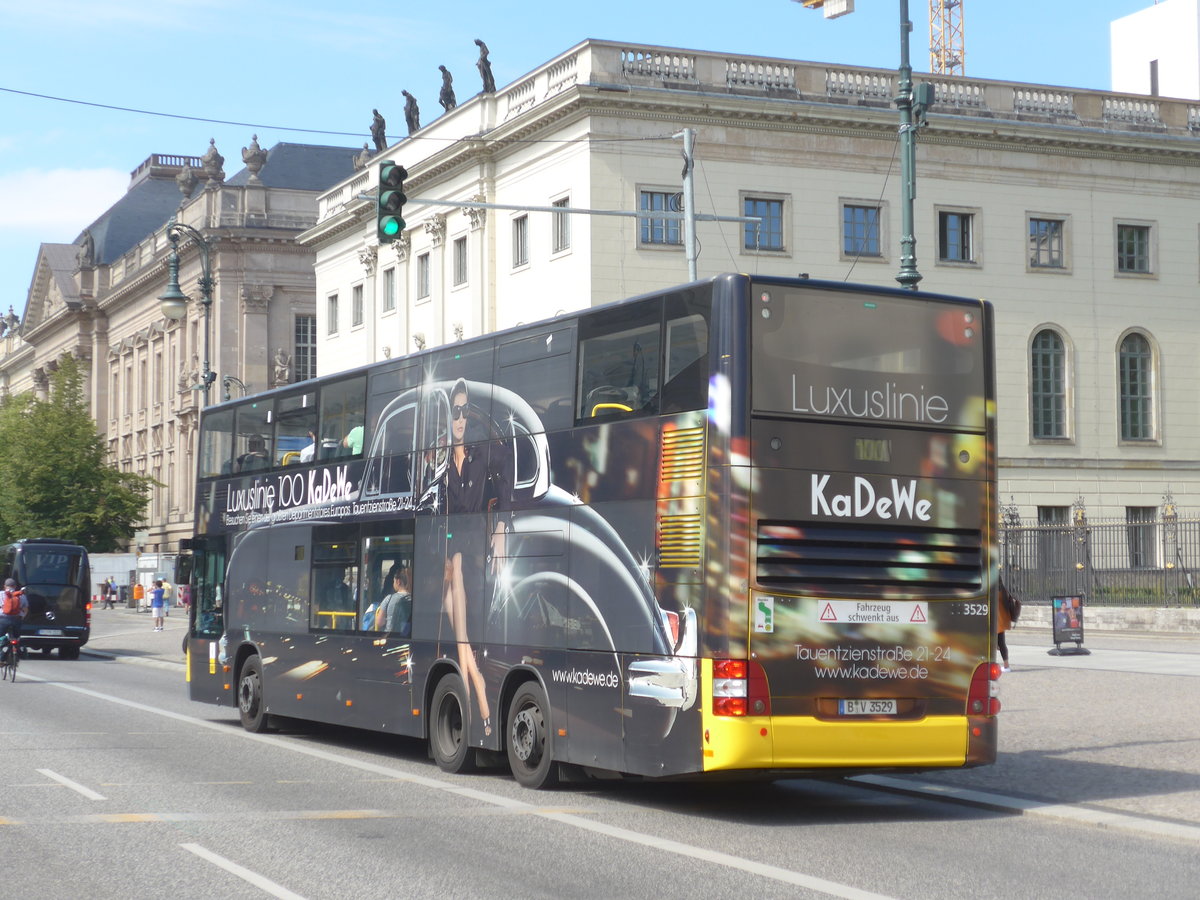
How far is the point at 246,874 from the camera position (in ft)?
32.0

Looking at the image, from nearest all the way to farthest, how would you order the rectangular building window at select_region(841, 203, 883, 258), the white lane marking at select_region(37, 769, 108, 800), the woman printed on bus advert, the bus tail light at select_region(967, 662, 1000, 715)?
1. the bus tail light at select_region(967, 662, 1000, 715)
2. the white lane marking at select_region(37, 769, 108, 800)
3. the woman printed on bus advert
4. the rectangular building window at select_region(841, 203, 883, 258)

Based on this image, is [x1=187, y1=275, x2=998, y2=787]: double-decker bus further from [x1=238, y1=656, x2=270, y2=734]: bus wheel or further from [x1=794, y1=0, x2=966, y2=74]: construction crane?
[x1=794, y1=0, x2=966, y2=74]: construction crane

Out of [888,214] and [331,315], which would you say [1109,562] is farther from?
[331,315]

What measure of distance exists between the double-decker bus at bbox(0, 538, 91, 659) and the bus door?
1993cm

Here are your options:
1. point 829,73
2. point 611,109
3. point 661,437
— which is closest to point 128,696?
point 661,437

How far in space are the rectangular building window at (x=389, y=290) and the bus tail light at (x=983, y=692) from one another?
48.2 metres

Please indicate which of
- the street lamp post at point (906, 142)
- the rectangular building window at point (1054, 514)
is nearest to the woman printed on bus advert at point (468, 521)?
the street lamp post at point (906, 142)

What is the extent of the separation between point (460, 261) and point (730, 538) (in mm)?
43647

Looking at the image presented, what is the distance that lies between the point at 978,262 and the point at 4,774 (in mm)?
40213

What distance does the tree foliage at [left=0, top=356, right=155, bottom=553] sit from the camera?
76.2 metres

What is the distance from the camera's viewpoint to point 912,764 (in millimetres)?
12438

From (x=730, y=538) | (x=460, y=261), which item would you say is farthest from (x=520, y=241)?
(x=730, y=538)

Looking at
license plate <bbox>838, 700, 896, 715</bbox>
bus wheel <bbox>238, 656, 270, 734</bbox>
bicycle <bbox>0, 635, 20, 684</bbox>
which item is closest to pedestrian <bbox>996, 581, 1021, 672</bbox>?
license plate <bbox>838, 700, 896, 715</bbox>

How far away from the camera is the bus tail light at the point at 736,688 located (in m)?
11.8
